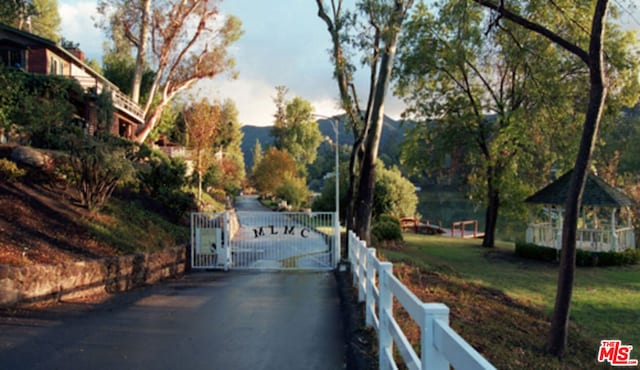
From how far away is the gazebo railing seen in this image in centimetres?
2055

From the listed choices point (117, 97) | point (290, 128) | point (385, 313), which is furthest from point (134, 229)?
point (290, 128)

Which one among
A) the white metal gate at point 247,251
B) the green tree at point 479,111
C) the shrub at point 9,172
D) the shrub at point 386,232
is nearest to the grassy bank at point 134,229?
the white metal gate at point 247,251

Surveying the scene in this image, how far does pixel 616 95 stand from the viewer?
21031 mm

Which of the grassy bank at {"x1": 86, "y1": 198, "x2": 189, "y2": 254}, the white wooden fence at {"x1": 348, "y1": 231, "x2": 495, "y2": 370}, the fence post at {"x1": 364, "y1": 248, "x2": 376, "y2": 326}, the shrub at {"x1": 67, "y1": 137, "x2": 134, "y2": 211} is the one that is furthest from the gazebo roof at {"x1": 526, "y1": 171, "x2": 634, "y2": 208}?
the white wooden fence at {"x1": 348, "y1": 231, "x2": 495, "y2": 370}

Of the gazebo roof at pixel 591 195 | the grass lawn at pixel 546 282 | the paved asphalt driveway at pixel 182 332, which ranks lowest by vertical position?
the grass lawn at pixel 546 282

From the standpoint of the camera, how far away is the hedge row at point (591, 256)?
1945cm

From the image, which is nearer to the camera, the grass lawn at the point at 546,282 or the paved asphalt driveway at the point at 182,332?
the paved asphalt driveway at the point at 182,332

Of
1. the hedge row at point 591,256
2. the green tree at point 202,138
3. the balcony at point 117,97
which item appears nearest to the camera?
the hedge row at point 591,256

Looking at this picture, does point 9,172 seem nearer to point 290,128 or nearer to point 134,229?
point 134,229

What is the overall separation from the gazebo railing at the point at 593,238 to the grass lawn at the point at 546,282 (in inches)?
53.5

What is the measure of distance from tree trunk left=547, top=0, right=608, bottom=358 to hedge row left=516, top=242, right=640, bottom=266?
44.4ft

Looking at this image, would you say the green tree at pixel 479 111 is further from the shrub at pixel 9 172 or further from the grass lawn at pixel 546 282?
the shrub at pixel 9 172

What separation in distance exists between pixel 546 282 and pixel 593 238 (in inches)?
309

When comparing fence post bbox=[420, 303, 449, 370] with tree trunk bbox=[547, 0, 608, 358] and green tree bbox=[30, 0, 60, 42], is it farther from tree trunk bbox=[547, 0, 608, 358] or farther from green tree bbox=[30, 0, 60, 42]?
green tree bbox=[30, 0, 60, 42]
